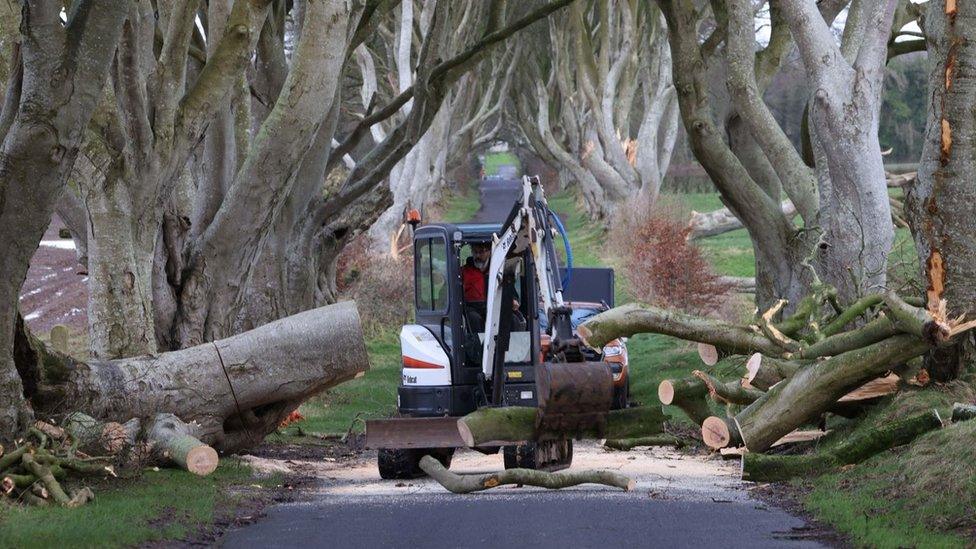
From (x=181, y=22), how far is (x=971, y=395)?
8263 mm

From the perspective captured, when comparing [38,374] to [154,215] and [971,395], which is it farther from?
[971,395]

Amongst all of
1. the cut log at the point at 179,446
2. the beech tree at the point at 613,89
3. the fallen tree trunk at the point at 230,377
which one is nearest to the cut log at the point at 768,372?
the fallen tree trunk at the point at 230,377

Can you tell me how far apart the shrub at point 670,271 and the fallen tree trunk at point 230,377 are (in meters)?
15.7

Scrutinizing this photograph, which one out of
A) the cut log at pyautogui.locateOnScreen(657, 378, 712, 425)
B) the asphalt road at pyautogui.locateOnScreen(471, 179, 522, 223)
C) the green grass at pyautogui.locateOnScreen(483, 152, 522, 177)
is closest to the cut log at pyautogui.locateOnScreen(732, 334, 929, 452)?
the cut log at pyautogui.locateOnScreen(657, 378, 712, 425)

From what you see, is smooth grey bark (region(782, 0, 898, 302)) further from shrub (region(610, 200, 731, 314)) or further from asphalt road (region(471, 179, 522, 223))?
asphalt road (region(471, 179, 522, 223))

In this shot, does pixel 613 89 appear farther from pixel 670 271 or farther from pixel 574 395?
pixel 574 395

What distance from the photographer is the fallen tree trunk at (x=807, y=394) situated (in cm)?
1234

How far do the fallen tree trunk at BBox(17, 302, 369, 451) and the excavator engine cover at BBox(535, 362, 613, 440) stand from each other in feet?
9.01

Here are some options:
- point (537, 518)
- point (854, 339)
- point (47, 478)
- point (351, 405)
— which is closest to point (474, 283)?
point (854, 339)

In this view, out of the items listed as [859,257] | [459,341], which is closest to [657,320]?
[459,341]

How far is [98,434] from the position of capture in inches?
447

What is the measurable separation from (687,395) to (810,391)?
1456 millimetres

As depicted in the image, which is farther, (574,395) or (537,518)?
(574,395)

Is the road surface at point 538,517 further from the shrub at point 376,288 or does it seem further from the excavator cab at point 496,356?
the shrub at point 376,288
